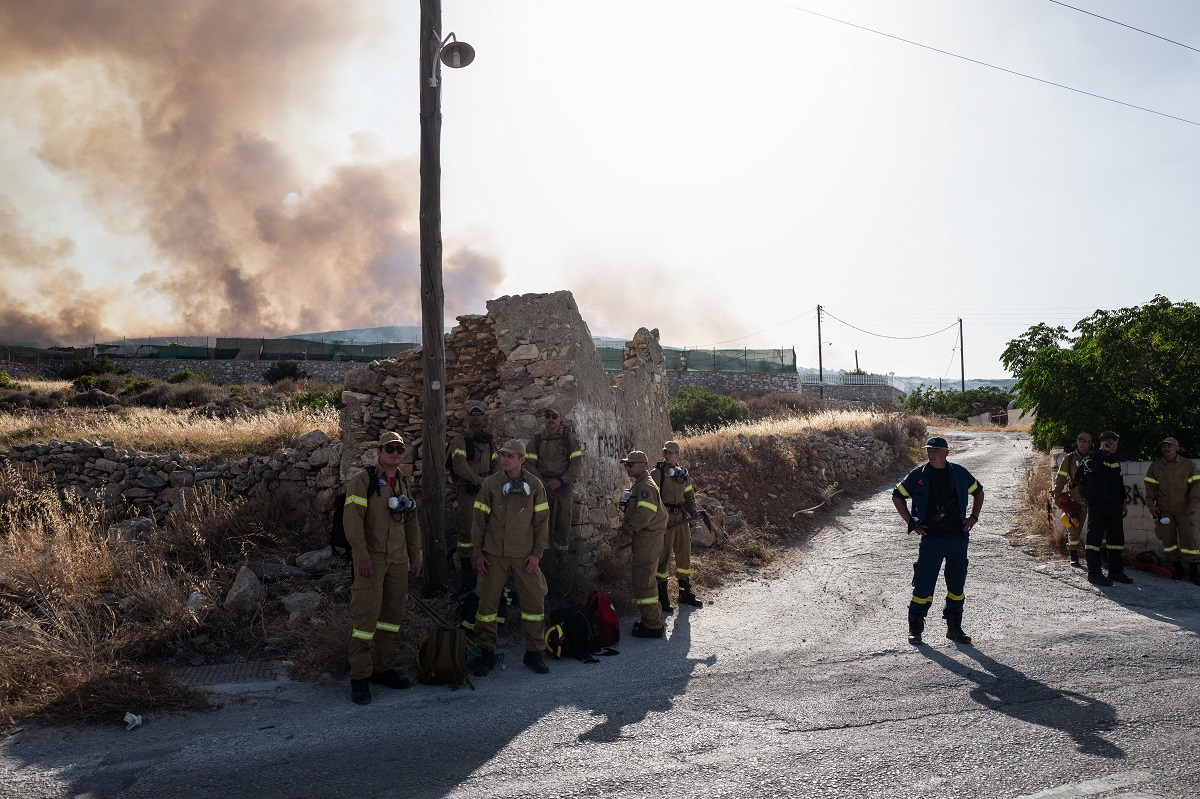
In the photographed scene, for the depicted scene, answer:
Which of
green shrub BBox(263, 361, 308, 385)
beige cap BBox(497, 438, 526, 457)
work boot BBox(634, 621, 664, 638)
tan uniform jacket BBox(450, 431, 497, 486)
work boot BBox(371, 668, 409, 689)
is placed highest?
green shrub BBox(263, 361, 308, 385)

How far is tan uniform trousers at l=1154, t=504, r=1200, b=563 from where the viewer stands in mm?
8734

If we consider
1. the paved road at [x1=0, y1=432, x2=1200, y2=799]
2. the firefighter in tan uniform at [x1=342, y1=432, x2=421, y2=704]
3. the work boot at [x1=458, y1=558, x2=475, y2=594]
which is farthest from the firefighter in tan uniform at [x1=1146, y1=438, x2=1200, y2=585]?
the firefighter in tan uniform at [x1=342, y1=432, x2=421, y2=704]

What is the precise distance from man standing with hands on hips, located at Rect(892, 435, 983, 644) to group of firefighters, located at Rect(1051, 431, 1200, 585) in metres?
3.28

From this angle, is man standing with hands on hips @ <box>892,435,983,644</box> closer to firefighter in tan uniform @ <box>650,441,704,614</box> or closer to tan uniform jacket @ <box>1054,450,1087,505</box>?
firefighter in tan uniform @ <box>650,441,704,614</box>

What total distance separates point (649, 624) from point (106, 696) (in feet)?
14.7

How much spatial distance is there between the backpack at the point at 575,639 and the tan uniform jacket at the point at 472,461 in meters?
2.07

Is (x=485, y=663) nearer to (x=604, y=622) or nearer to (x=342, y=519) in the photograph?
(x=604, y=622)

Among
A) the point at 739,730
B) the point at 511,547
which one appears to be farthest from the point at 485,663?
the point at 739,730

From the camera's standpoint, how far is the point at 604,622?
6602mm

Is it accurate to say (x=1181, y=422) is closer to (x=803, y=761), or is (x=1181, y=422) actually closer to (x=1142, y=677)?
(x=1142, y=677)

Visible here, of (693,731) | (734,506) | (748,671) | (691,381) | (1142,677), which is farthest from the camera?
(691,381)

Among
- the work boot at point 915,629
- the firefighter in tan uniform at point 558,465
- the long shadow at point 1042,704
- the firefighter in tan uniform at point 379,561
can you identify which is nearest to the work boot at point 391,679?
the firefighter in tan uniform at point 379,561

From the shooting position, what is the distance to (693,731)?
4.59 m

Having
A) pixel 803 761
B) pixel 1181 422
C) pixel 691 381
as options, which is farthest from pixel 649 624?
pixel 691 381
